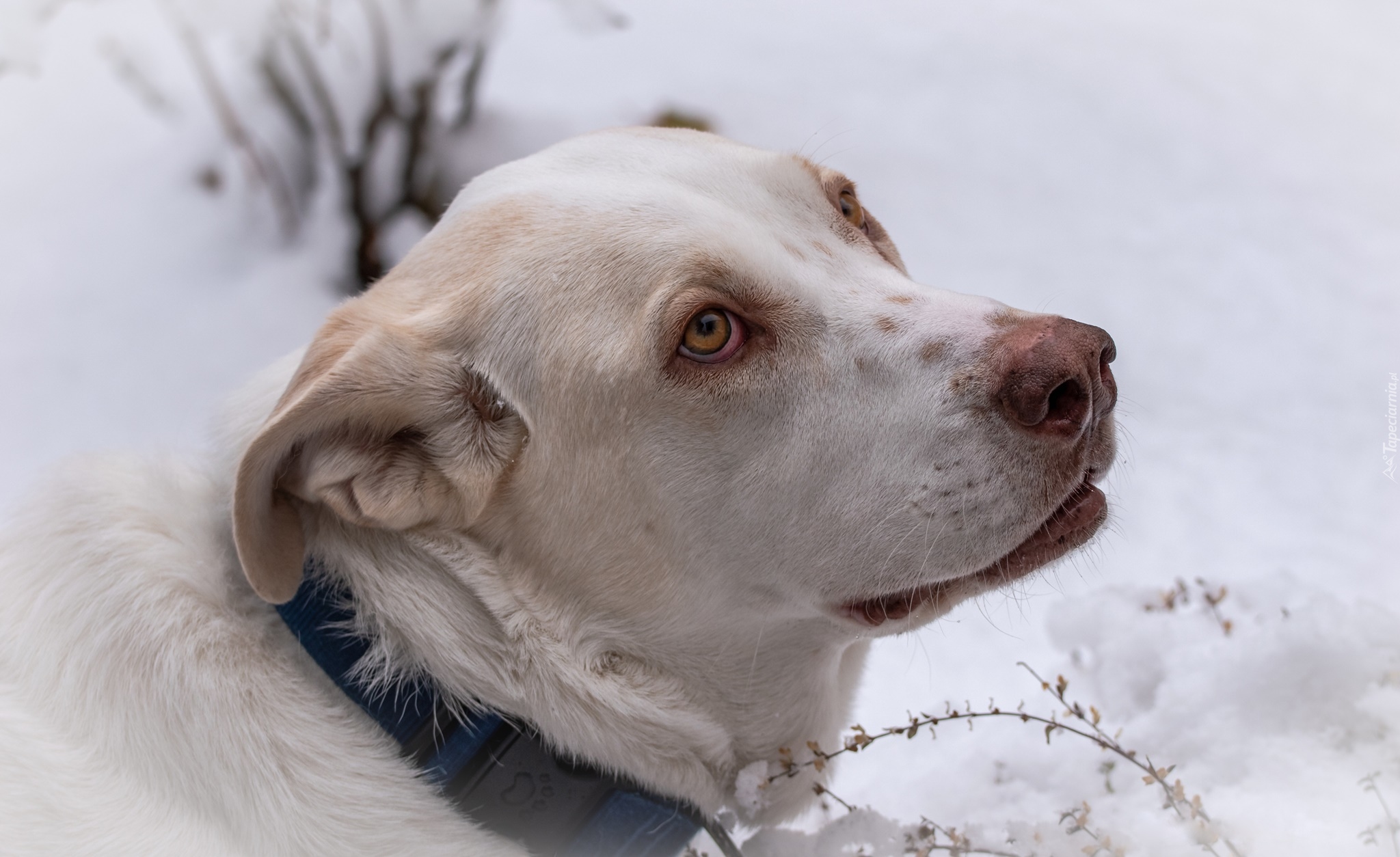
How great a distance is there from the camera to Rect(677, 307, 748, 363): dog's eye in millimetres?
2113

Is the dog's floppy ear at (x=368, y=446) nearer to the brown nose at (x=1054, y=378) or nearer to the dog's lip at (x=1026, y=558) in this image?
the dog's lip at (x=1026, y=558)

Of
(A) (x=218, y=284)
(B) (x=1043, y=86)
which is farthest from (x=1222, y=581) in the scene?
(A) (x=218, y=284)

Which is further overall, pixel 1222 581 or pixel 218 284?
pixel 218 284

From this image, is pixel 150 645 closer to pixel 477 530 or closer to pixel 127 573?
pixel 127 573

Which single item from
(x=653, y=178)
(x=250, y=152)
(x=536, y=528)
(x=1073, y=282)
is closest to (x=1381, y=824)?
(x=536, y=528)

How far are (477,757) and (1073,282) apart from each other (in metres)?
3.60

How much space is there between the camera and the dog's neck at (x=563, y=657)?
215cm

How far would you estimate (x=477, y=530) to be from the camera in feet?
7.25

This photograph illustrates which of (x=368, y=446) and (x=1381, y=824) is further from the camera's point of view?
(x=1381, y=824)

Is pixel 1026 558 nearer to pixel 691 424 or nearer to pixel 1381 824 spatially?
pixel 691 424

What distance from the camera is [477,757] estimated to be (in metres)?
2.14

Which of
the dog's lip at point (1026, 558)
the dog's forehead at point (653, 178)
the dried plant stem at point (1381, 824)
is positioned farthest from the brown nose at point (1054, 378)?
the dried plant stem at point (1381, 824)

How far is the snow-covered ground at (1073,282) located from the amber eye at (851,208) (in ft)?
2.71

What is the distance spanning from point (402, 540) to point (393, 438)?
21 cm
